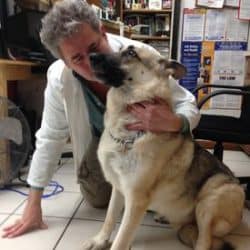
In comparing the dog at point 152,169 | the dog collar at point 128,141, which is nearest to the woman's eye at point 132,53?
the dog at point 152,169

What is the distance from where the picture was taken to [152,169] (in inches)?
37.2

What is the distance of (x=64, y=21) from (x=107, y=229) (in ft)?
2.62

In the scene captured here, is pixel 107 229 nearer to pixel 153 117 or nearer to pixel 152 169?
pixel 152 169

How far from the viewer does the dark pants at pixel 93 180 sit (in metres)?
1.43

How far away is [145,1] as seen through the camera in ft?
12.7

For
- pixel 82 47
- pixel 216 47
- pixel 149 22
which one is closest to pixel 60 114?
pixel 82 47

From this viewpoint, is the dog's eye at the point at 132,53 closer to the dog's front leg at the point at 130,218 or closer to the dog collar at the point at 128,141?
the dog collar at the point at 128,141

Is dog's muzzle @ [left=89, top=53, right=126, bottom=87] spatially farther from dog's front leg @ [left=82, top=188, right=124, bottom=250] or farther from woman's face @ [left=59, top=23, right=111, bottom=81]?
dog's front leg @ [left=82, top=188, right=124, bottom=250]

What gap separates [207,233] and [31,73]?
153 centimetres

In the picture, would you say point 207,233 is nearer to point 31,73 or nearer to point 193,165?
point 193,165

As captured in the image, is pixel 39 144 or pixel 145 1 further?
pixel 145 1

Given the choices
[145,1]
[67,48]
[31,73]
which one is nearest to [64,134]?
[67,48]

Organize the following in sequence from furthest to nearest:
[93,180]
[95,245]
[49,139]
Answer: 1. [93,180]
2. [49,139]
3. [95,245]

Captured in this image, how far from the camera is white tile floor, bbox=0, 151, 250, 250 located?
1.17 m
